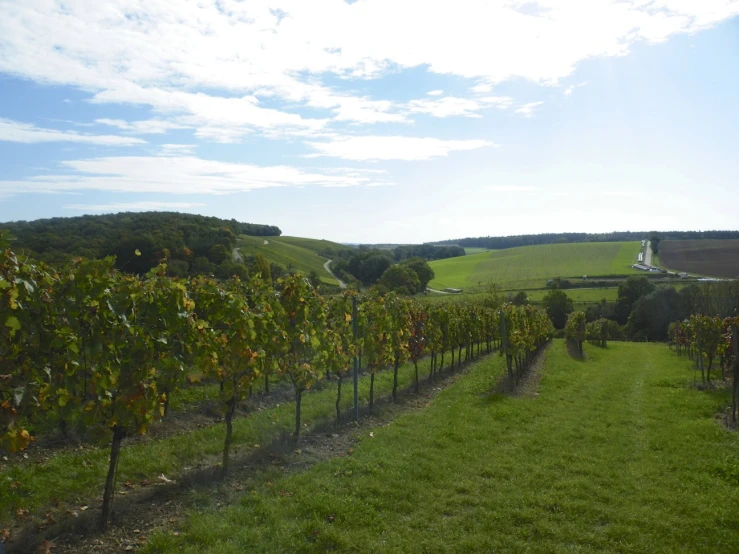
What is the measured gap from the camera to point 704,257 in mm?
68938

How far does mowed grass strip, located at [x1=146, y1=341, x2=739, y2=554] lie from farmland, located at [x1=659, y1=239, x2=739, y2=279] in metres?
58.2

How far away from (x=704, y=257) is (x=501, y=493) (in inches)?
2989

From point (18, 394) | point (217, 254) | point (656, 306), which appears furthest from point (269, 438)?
point (656, 306)

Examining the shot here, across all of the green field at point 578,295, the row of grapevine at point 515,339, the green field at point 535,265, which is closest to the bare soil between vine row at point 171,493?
the row of grapevine at point 515,339

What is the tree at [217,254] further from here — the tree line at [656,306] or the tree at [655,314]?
the tree at [655,314]

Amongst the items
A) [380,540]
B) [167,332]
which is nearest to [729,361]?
[380,540]

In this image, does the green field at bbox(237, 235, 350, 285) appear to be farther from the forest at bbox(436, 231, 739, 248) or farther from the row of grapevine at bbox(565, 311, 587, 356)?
the forest at bbox(436, 231, 739, 248)

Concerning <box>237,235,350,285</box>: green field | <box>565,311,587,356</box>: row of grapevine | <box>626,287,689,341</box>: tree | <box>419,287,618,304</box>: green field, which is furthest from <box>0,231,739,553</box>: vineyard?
<box>237,235,350,285</box>: green field

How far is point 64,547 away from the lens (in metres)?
5.00

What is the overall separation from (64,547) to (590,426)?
9.78m

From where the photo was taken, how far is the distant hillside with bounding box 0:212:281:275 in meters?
26.2

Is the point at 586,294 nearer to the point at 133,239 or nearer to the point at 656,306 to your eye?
the point at 656,306

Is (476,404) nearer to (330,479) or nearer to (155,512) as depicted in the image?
(330,479)

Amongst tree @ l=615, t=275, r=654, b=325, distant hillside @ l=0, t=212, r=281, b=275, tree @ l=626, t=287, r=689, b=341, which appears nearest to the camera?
distant hillside @ l=0, t=212, r=281, b=275
